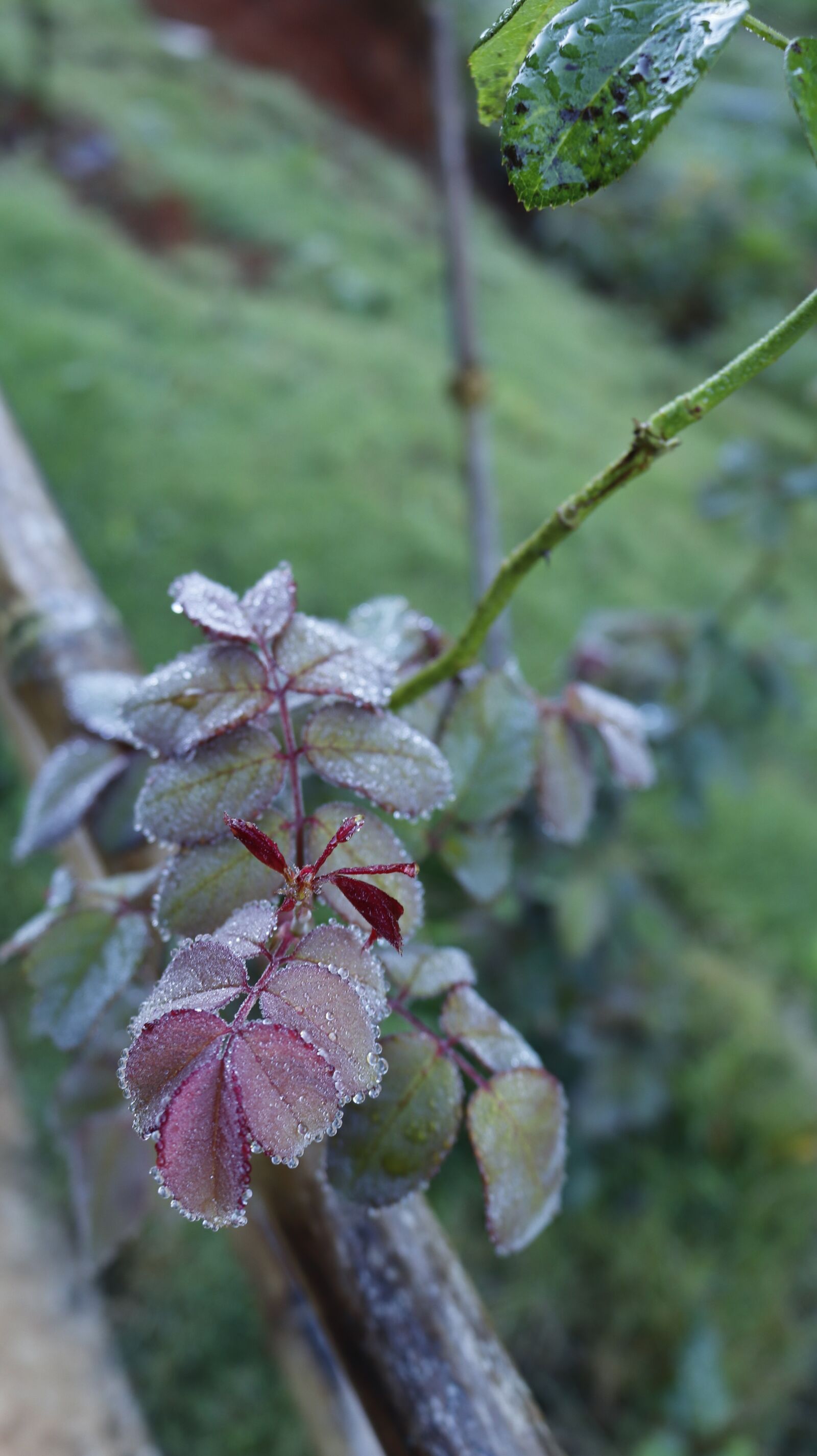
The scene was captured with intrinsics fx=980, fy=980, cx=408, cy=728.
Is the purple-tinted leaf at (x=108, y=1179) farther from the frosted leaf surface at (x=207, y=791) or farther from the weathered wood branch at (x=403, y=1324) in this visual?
the frosted leaf surface at (x=207, y=791)

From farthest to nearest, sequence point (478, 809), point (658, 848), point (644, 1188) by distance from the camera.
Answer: point (658, 848) → point (644, 1188) → point (478, 809)

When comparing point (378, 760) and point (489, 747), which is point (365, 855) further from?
point (489, 747)

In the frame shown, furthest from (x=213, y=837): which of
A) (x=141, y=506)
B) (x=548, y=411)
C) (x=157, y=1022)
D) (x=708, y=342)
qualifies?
(x=708, y=342)

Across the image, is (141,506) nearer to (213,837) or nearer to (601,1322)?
(601,1322)

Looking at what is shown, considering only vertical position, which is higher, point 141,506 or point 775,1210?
point 141,506

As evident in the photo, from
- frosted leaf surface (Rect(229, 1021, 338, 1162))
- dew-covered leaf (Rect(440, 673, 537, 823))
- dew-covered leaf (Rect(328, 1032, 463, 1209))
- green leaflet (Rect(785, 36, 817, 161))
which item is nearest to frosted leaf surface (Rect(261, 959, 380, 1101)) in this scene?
frosted leaf surface (Rect(229, 1021, 338, 1162))

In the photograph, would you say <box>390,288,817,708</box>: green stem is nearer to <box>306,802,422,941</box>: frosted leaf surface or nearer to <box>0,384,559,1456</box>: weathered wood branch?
<box>306,802,422,941</box>: frosted leaf surface
